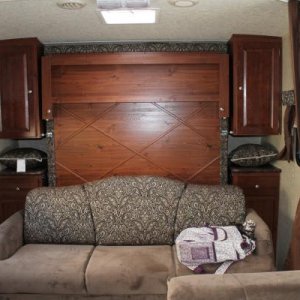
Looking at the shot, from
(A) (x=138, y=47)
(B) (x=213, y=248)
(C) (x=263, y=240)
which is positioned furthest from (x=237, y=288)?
(A) (x=138, y=47)

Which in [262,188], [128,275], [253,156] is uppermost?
[253,156]

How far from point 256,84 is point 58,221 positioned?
2.17 metres

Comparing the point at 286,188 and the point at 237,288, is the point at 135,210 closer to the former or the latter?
the point at 237,288

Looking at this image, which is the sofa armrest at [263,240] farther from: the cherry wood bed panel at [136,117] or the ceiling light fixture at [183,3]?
the ceiling light fixture at [183,3]

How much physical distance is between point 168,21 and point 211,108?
3.23ft

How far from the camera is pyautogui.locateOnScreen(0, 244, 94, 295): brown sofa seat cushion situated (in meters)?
2.27

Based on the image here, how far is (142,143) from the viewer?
10.6 ft

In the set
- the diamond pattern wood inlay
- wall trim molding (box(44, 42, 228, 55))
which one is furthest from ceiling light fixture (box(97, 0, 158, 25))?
the diamond pattern wood inlay

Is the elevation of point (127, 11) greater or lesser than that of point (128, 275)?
greater

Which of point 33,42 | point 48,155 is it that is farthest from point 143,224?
point 33,42

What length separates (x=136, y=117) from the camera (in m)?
3.22

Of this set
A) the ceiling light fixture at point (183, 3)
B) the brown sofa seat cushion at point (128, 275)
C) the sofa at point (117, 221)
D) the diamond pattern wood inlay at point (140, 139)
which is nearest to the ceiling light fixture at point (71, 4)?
the ceiling light fixture at point (183, 3)

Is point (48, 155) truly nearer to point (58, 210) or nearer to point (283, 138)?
point (58, 210)

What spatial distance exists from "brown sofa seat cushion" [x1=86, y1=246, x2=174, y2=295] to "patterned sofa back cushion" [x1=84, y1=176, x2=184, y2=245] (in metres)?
0.33
